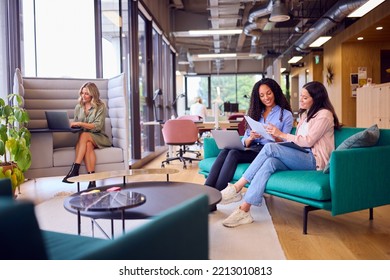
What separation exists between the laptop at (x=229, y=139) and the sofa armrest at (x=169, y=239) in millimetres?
2562

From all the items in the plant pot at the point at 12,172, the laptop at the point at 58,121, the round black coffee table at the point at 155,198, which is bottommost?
the round black coffee table at the point at 155,198

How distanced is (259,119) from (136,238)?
122 inches

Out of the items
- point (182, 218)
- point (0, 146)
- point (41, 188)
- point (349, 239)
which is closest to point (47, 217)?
point (0, 146)

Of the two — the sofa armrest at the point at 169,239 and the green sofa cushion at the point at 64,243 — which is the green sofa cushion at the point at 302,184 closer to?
the green sofa cushion at the point at 64,243

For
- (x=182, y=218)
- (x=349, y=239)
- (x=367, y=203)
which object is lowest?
(x=349, y=239)

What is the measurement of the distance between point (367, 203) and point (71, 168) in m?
2.92

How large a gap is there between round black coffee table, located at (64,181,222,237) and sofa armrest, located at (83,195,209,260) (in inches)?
44.9

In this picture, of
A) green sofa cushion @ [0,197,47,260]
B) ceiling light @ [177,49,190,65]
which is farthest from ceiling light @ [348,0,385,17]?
ceiling light @ [177,49,190,65]

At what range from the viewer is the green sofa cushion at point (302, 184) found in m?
2.61

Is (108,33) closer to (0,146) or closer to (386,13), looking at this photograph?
(0,146)

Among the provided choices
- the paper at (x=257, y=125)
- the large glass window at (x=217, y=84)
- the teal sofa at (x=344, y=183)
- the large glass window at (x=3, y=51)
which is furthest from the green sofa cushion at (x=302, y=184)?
the large glass window at (x=217, y=84)

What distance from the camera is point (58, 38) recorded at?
17.2 ft

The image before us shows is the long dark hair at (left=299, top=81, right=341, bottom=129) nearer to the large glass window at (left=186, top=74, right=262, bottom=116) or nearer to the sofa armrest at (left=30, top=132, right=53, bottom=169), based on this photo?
the sofa armrest at (left=30, top=132, right=53, bottom=169)
